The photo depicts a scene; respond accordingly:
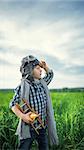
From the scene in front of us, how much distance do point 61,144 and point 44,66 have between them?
1.01m

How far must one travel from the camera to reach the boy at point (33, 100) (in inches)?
126

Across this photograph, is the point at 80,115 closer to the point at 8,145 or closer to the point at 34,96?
the point at 8,145

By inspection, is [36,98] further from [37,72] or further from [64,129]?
[64,129]

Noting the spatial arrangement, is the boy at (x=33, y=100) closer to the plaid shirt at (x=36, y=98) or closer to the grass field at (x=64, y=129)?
the plaid shirt at (x=36, y=98)

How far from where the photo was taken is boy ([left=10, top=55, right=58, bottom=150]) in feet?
10.5

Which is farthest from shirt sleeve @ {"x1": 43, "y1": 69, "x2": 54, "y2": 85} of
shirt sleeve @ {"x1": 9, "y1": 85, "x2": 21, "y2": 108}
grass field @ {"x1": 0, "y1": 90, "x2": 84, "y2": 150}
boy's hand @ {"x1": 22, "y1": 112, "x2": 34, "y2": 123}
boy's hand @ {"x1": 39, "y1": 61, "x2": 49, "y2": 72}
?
grass field @ {"x1": 0, "y1": 90, "x2": 84, "y2": 150}

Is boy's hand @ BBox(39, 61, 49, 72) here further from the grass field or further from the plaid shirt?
the grass field

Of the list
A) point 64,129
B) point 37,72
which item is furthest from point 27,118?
point 64,129

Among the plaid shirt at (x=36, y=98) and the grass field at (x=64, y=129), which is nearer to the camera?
the plaid shirt at (x=36, y=98)

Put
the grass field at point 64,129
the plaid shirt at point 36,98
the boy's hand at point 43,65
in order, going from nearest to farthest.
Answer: the plaid shirt at point 36,98
the boy's hand at point 43,65
the grass field at point 64,129

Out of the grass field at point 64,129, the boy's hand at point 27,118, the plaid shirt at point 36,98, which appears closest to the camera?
the boy's hand at point 27,118

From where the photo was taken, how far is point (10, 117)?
4160 mm

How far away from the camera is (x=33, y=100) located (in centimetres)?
324

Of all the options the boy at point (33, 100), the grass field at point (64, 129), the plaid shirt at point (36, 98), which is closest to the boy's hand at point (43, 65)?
the boy at point (33, 100)
